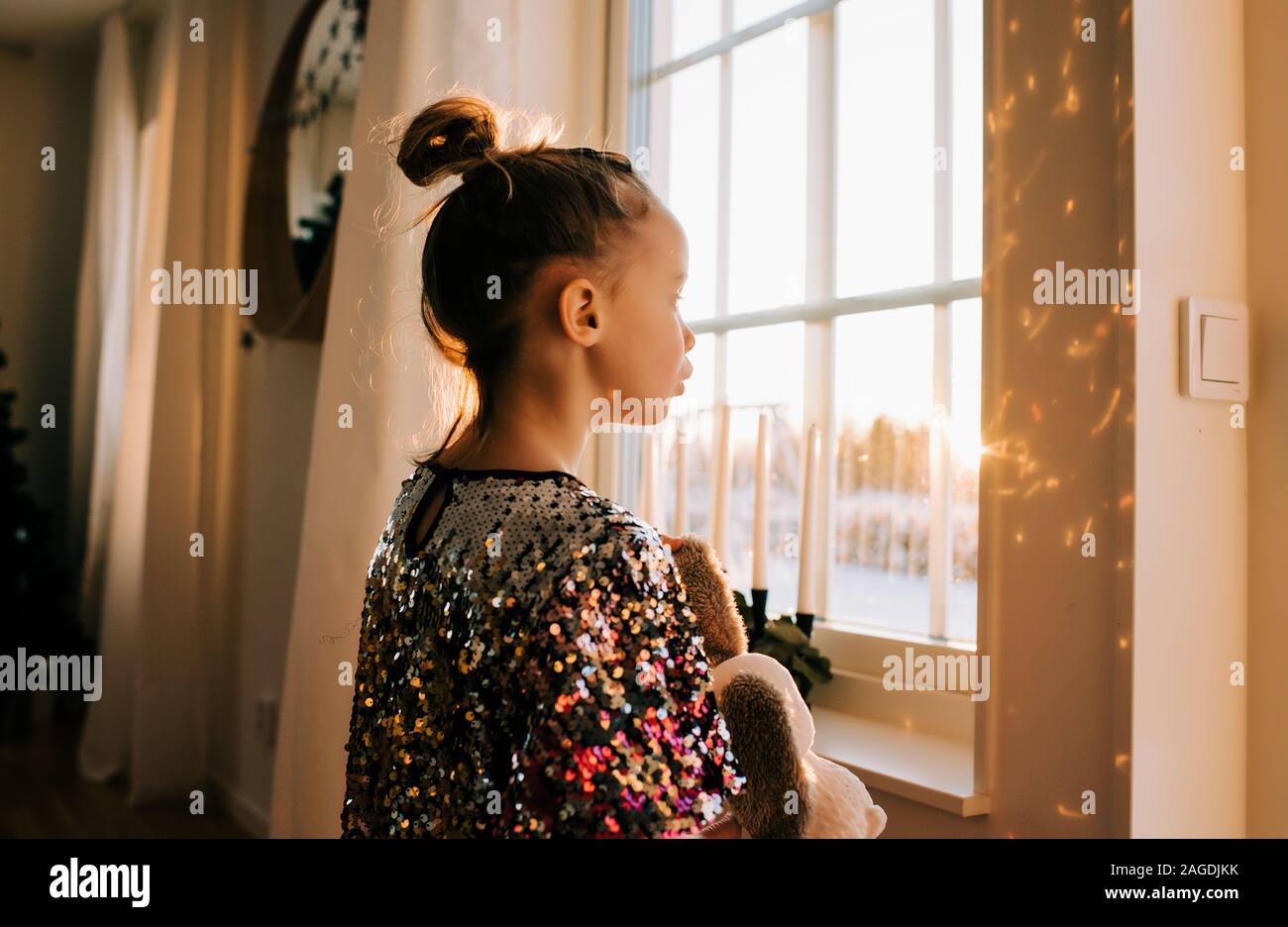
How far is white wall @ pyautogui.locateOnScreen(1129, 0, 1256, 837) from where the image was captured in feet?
3.00

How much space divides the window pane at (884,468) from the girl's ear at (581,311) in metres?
0.75

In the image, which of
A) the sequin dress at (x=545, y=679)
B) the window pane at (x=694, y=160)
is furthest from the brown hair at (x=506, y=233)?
the window pane at (x=694, y=160)

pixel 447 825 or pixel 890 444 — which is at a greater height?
pixel 890 444

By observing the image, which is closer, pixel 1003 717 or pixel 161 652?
pixel 1003 717

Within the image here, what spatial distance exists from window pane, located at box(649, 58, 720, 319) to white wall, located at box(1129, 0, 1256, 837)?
896 mm

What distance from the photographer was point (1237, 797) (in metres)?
0.97

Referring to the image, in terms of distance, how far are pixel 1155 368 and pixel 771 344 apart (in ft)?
2.53

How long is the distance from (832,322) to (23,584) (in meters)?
3.77

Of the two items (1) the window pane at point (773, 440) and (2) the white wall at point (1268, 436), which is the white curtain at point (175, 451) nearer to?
(1) the window pane at point (773, 440)

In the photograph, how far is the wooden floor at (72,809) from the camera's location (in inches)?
107

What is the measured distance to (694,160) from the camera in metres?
1.80

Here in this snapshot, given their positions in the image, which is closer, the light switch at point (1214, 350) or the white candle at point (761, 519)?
the light switch at point (1214, 350)
